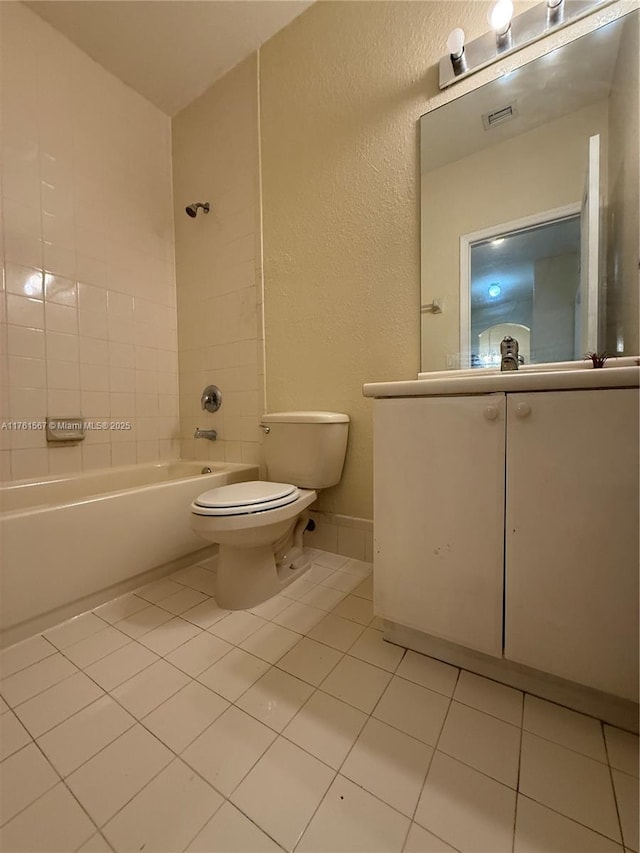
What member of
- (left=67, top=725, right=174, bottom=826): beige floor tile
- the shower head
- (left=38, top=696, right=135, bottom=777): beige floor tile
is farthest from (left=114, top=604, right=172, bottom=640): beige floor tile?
the shower head

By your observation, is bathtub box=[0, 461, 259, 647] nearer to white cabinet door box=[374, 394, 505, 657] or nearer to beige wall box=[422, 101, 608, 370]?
white cabinet door box=[374, 394, 505, 657]

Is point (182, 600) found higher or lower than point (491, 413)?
lower

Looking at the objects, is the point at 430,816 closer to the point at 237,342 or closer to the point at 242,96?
the point at 237,342

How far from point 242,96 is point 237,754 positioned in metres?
2.64

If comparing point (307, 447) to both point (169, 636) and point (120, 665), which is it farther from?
point (120, 665)

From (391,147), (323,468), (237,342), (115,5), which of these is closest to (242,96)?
(115,5)

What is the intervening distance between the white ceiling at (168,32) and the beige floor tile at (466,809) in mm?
2733

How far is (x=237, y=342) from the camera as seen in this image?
1863 mm

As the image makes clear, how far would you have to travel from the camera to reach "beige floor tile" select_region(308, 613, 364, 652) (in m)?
0.99

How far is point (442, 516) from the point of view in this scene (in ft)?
2.80

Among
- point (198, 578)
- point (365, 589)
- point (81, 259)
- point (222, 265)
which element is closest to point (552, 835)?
point (365, 589)

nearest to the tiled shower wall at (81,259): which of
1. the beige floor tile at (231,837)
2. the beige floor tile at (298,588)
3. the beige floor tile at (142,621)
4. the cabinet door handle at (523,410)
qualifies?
the beige floor tile at (142,621)

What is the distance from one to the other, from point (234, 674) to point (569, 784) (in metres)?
0.72

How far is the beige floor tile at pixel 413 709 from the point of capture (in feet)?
2.38
